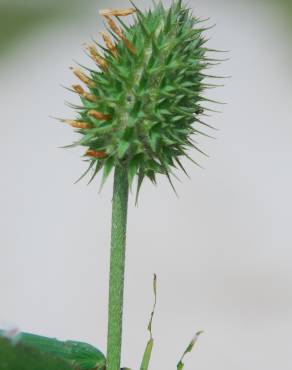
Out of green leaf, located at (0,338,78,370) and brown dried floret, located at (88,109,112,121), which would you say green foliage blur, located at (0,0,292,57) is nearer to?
brown dried floret, located at (88,109,112,121)

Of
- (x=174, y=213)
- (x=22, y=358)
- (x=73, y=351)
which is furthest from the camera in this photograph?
(x=174, y=213)

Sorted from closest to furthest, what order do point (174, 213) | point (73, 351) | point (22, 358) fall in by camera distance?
point (22, 358), point (73, 351), point (174, 213)

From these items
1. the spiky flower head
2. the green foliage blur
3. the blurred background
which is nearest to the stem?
the spiky flower head

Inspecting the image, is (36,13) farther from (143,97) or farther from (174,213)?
(143,97)

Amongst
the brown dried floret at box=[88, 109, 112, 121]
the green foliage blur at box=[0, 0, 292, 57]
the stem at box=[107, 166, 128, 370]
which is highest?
the green foliage blur at box=[0, 0, 292, 57]

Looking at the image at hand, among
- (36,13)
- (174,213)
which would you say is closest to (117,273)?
(174,213)

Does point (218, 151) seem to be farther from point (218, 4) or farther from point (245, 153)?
point (218, 4)

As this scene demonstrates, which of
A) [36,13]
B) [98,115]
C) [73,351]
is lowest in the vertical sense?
[73,351]
